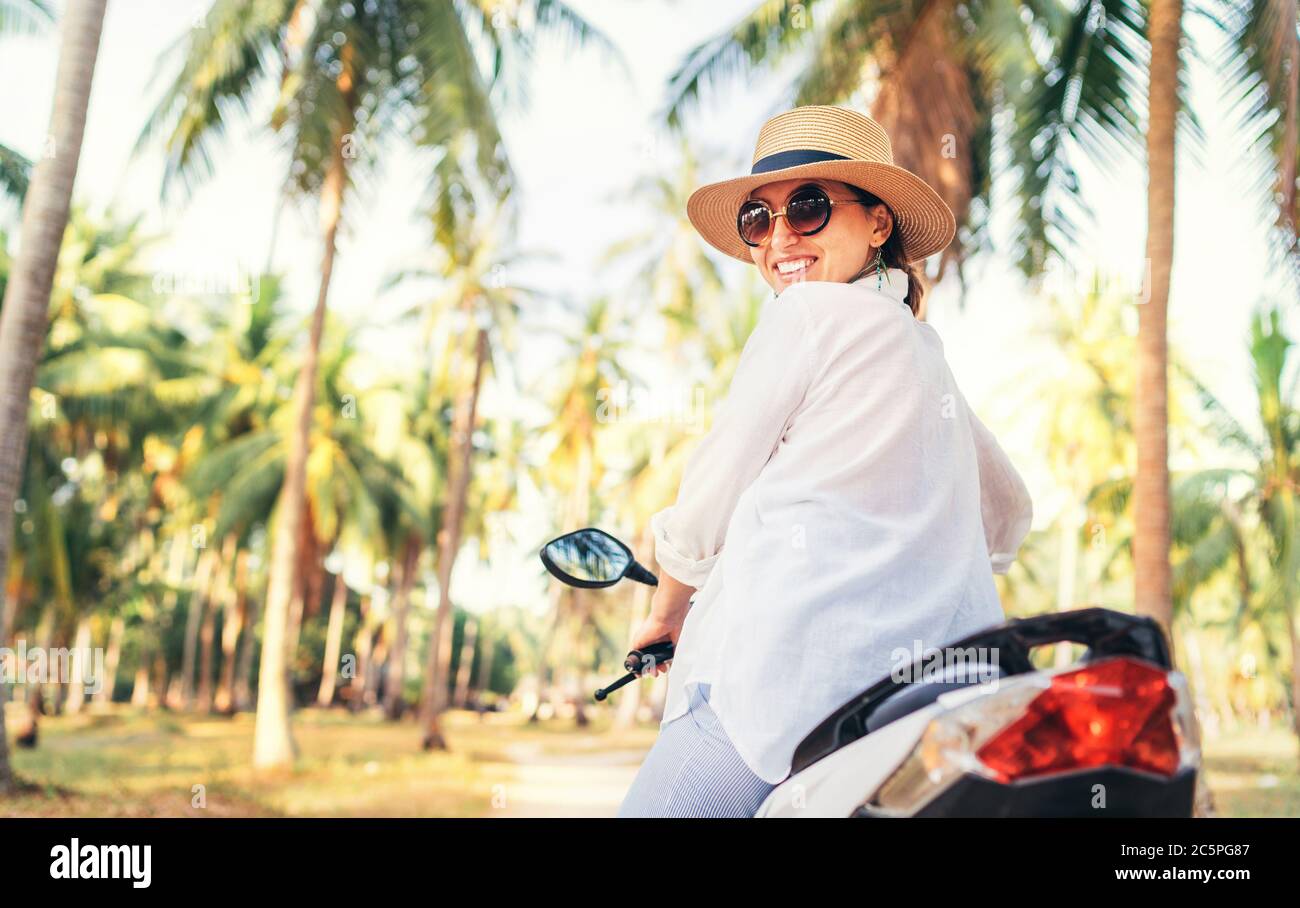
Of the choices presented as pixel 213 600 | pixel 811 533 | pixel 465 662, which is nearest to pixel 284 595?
pixel 811 533

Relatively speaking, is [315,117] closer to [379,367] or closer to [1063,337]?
[379,367]

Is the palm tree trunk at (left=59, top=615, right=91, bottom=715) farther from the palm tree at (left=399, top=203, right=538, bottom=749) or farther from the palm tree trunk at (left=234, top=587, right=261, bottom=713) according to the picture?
the palm tree at (left=399, top=203, right=538, bottom=749)

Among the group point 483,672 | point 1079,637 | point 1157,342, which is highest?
point 1157,342

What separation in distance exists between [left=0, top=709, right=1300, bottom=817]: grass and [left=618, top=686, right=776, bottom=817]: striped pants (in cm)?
420

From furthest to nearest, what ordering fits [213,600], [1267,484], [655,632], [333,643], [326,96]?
1. [333,643]
2. [213,600]
3. [1267,484]
4. [326,96]
5. [655,632]

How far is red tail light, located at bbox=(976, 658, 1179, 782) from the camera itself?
1.30 m

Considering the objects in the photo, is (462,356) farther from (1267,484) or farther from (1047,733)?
(1047,733)

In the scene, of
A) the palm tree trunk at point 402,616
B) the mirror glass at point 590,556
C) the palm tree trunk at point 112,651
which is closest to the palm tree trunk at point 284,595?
the mirror glass at point 590,556

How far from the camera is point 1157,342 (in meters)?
8.12

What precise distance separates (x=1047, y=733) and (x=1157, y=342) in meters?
7.66

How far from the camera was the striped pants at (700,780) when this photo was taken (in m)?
1.57

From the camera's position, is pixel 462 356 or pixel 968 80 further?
pixel 462 356

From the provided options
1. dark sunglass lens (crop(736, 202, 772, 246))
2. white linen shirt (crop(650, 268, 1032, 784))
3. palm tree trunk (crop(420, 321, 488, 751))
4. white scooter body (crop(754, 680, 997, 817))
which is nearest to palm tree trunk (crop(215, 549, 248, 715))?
palm tree trunk (crop(420, 321, 488, 751))

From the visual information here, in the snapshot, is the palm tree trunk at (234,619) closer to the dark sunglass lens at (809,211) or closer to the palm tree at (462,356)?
the palm tree at (462,356)
